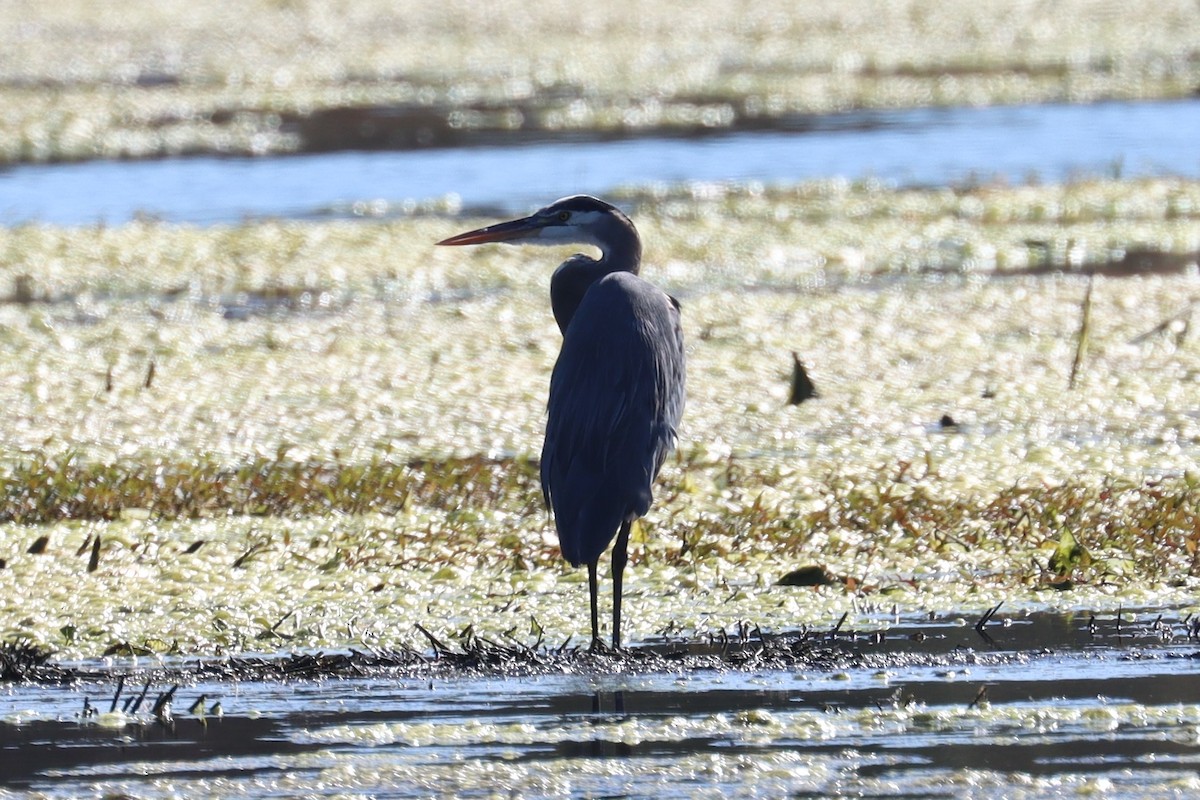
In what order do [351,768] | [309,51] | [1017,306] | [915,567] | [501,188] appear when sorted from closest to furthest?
[351,768], [915,567], [1017,306], [501,188], [309,51]

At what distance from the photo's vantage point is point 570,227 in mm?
6324

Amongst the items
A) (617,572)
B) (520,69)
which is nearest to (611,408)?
(617,572)

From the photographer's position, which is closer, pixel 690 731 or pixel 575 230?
pixel 690 731

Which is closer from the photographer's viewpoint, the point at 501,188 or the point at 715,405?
the point at 715,405

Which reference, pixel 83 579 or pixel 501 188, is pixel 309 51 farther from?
pixel 83 579

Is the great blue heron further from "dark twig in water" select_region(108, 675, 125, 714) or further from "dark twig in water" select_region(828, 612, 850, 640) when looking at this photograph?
"dark twig in water" select_region(108, 675, 125, 714)

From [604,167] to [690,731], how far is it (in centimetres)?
1435

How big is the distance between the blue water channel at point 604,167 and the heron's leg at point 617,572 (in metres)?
10.4

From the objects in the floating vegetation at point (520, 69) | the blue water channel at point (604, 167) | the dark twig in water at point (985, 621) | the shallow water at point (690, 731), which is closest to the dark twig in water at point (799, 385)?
the dark twig in water at point (985, 621)

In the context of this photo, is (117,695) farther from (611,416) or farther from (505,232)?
(505,232)

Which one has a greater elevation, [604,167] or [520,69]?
[604,167]

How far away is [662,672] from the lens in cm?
518

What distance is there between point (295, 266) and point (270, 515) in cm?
641

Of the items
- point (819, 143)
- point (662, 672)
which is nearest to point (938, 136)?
point (819, 143)
